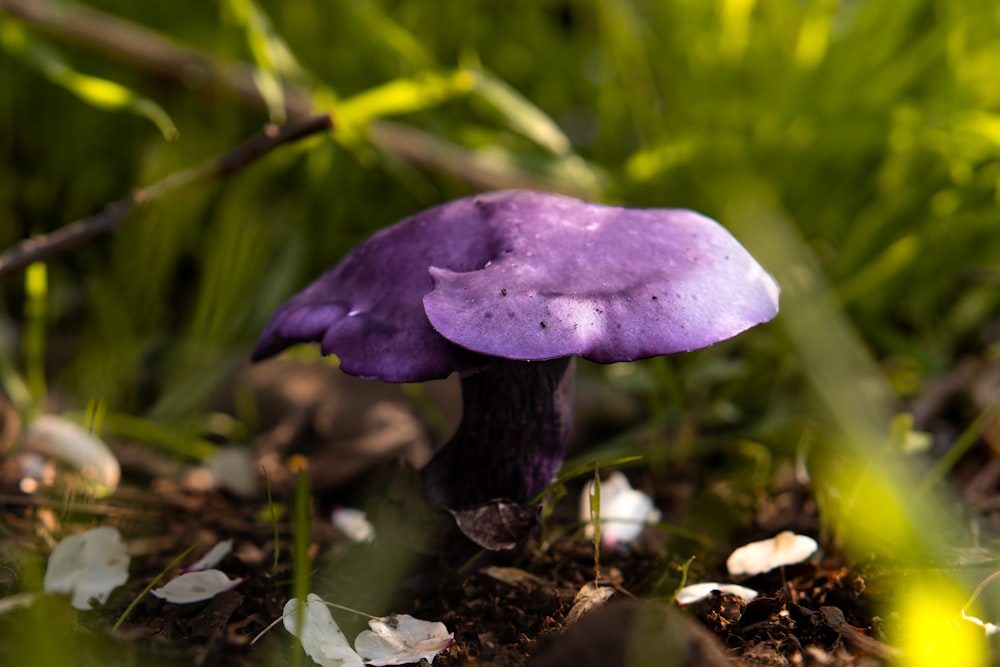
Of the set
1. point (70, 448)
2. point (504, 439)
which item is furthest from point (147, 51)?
point (504, 439)

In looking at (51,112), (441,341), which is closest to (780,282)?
(441,341)

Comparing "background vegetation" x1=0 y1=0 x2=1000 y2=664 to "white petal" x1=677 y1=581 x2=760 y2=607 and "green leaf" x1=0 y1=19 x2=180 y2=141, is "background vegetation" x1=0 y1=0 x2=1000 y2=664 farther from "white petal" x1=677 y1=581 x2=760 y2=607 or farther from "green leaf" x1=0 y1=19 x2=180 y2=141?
"white petal" x1=677 y1=581 x2=760 y2=607

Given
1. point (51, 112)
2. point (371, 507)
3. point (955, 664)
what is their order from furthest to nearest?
point (51, 112)
point (371, 507)
point (955, 664)

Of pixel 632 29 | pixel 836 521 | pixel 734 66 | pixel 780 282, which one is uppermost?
pixel 632 29

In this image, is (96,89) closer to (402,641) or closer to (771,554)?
(402,641)

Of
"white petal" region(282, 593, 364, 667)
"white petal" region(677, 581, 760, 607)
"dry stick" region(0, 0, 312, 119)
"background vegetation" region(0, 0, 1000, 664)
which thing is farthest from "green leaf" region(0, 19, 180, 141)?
"white petal" region(677, 581, 760, 607)

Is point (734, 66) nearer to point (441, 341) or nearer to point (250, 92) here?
point (250, 92)

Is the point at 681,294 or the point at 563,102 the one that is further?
the point at 563,102
